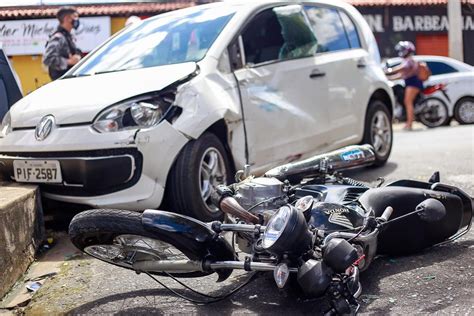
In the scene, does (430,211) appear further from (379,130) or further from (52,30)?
(52,30)

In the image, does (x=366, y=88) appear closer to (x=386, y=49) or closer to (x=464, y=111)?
(x=464, y=111)

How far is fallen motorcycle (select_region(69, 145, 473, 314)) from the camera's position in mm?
2670

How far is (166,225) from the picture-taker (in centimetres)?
281

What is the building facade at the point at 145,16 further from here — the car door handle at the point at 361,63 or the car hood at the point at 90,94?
the car hood at the point at 90,94

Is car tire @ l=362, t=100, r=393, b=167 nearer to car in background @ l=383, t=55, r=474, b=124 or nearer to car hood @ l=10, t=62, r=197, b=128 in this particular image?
car hood @ l=10, t=62, r=197, b=128

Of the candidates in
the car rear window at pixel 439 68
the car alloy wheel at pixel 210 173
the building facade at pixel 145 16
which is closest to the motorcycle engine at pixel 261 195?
the car alloy wheel at pixel 210 173

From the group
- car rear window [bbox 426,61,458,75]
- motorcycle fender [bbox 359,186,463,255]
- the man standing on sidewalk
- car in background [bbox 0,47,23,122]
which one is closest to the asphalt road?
motorcycle fender [bbox 359,186,463,255]

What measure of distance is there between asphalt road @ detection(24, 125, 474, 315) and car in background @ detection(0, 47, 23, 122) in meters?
2.04

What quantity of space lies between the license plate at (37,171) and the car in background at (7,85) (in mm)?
1217

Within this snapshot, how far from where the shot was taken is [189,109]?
14.1 ft

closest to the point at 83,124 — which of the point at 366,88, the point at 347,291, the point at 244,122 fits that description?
the point at 244,122

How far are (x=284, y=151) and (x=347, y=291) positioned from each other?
265 centimetres

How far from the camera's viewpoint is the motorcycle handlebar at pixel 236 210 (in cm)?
307

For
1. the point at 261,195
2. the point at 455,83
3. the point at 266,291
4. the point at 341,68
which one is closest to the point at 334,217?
the point at 261,195
